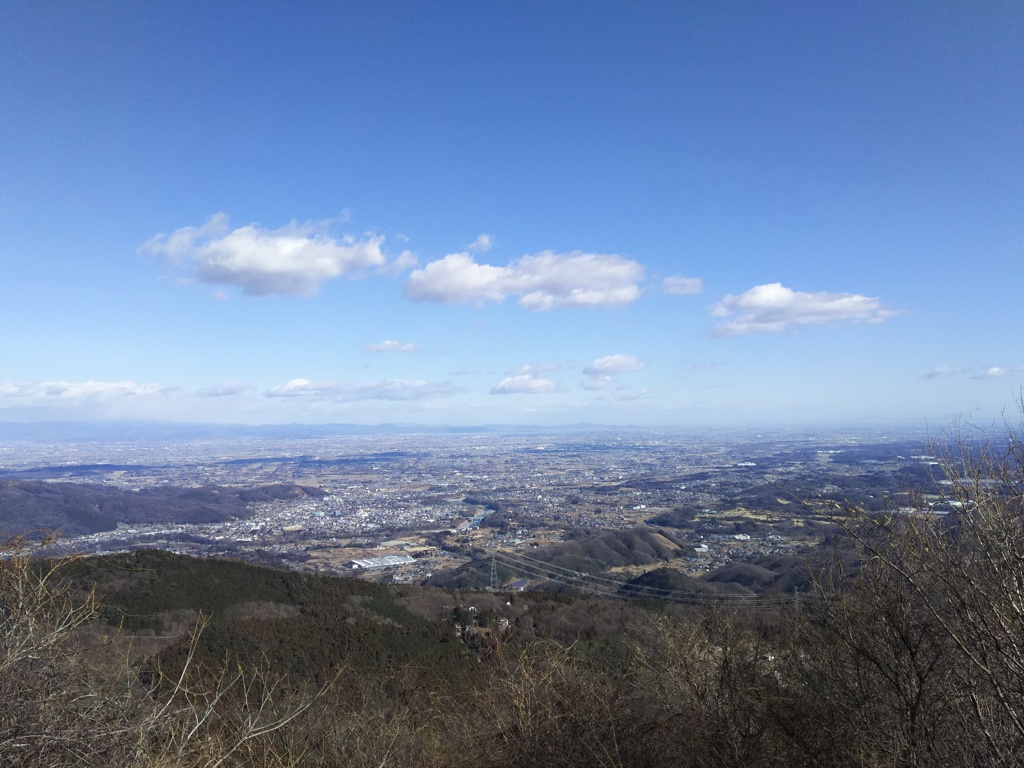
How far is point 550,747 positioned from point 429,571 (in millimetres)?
34217

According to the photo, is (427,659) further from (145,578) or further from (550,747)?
(550,747)

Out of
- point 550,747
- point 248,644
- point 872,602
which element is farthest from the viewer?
point 248,644

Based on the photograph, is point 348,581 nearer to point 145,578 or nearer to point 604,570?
point 145,578

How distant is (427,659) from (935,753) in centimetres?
1602

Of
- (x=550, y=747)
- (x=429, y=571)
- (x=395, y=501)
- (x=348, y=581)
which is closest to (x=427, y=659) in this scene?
(x=348, y=581)

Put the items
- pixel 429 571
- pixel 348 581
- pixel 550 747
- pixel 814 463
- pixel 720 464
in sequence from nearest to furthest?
pixel 550 747, pixel 348 581, pixel 429 571, pixel 814 463, pixel 720 464

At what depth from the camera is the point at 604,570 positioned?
39781 mm

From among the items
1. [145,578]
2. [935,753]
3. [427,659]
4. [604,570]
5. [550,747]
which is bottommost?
[604,570]

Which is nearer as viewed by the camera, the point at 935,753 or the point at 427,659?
the point at 935,753

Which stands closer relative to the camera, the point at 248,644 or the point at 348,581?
the point at 248,644

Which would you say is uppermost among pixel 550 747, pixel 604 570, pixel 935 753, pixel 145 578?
pixel 935 753

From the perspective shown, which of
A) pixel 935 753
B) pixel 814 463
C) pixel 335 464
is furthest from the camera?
pixel 335 464

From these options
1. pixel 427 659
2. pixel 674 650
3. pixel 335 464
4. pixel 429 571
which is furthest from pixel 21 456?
pixel 674 650

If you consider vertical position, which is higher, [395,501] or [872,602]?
[872,602]
